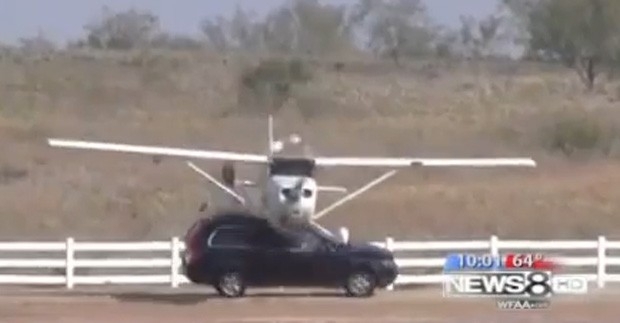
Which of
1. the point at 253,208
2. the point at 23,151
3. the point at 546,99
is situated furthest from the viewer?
the point at 546,99

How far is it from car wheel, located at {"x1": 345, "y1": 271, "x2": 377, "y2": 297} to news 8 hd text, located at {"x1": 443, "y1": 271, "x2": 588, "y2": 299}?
4.56ft

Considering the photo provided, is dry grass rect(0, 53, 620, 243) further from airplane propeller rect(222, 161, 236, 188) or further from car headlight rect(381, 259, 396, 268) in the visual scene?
car headlight rect(381, 259, 396, 268)

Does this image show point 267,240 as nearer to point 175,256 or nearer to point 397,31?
point 175,256

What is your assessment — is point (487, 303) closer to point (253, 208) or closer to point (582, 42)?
point (253, 208)

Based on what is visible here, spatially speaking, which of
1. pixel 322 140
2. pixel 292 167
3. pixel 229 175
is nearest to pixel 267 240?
pixel 292 167

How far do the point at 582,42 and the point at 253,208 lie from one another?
58364mm

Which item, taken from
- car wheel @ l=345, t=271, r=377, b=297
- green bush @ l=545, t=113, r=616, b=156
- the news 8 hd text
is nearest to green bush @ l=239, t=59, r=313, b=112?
green bush @ l=545, t=113, r=616, b=156

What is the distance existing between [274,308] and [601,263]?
704 cm

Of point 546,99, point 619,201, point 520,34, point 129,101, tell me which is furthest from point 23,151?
point 520,34

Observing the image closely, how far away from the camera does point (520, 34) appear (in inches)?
4055

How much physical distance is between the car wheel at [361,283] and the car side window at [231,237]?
6.43ft

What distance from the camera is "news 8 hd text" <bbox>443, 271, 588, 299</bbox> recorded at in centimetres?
3089

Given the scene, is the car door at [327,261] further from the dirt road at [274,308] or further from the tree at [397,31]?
the tree at [397,31]

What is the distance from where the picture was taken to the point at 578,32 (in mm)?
93625
